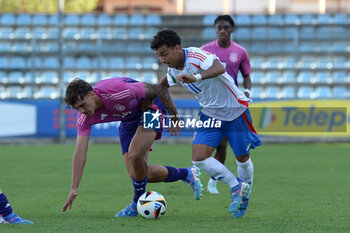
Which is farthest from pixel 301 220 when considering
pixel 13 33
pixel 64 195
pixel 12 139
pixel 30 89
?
pixel 13 33

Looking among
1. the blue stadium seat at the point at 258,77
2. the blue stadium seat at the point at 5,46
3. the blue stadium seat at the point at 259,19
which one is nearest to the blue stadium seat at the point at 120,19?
the blue stadium seat at the point at 5,46

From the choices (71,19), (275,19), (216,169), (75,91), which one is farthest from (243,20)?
(75,91)

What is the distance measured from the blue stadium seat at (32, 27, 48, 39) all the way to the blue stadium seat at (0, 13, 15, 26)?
1.06 metres

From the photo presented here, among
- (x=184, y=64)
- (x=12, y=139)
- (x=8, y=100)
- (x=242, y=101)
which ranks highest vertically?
(x=184, y=64)

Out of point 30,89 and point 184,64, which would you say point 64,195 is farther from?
point 30,89

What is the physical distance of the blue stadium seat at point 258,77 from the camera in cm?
2142

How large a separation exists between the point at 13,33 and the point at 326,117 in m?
12.2

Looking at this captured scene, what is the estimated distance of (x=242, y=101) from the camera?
270 inches

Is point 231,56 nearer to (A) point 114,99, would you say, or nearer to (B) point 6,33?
(A) point 114,99

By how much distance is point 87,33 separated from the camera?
23750 mm

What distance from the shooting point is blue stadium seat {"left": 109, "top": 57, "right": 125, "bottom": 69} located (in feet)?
72.0

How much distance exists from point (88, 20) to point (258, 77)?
7316 millimetres

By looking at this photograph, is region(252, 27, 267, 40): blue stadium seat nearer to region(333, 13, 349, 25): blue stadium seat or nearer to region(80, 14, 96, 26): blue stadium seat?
region(333, 13, 349, 25): blue stadium seat

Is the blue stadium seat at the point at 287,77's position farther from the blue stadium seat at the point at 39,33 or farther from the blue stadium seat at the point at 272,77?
the blue stadium seat at the point at 39,33
